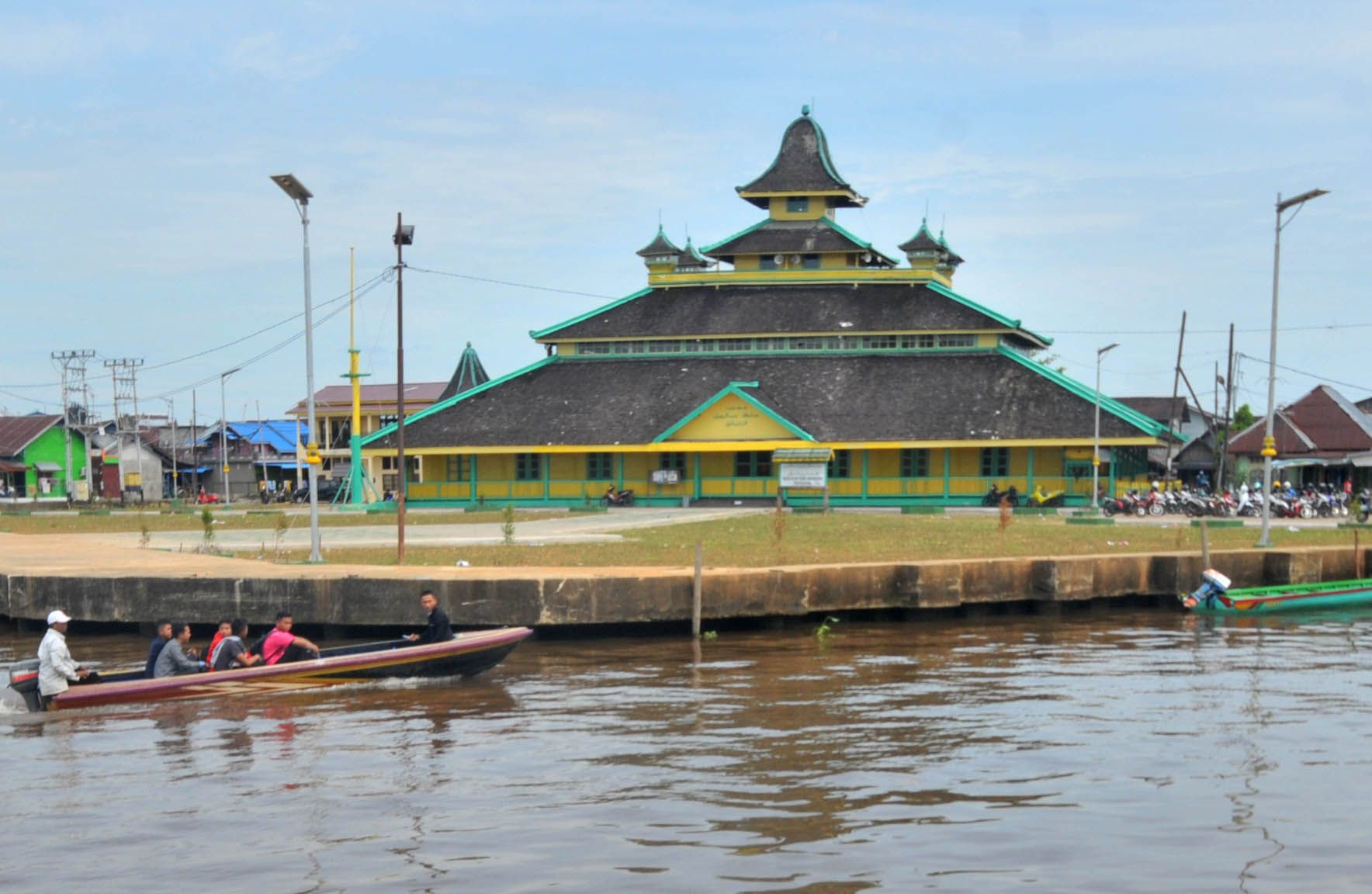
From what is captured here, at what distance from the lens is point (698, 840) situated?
14867 millimetres

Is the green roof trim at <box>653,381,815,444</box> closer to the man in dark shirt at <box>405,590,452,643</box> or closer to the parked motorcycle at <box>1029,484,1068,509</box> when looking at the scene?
the parked motorcycle at <box>1029,484,1068,509</box>

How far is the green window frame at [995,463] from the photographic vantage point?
6119 centimetres

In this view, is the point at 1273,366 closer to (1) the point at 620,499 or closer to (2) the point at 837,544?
(2) the point at 837,544

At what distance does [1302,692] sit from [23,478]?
10329 centimetres

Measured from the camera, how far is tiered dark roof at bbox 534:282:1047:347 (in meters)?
66.6

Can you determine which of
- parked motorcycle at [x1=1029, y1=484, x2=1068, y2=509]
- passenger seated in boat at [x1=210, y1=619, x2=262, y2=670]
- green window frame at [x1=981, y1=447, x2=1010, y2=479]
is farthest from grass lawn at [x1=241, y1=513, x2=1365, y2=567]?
green window frame at [x1=981, y1=447, x2=1010, y2=479]

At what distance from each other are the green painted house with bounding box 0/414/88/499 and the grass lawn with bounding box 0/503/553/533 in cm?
4771

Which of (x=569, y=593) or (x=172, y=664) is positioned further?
(x=569, y=593)

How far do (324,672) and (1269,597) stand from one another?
20701 mm

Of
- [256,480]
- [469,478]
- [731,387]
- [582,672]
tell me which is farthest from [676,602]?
[256,480]

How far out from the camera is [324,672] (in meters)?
23.3

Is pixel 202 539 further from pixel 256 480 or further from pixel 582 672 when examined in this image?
pixel 256 480

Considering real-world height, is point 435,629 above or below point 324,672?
above

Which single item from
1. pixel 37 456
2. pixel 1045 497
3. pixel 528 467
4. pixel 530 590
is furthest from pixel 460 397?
pixel 37 456
